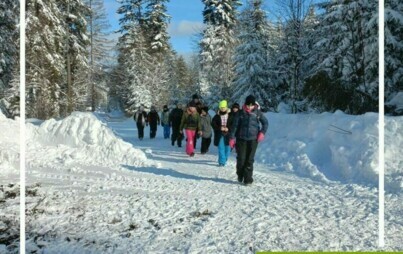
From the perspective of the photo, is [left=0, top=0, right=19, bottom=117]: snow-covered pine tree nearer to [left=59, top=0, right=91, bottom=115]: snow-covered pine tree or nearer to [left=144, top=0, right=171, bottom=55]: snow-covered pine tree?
[left=59, top=0, right=91, bottom=115]: snow-covered pine tree

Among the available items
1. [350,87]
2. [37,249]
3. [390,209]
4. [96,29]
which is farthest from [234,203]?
[96,29]

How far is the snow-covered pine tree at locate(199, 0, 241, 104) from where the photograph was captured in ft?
128

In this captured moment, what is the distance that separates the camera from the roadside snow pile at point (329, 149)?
946cm

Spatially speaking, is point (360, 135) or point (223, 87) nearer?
point (360, 135)

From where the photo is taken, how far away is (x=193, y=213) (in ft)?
21.9

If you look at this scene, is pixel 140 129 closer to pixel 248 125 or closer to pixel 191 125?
pixel 191 125

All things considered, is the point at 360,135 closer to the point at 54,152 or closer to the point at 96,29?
the point at 54,152

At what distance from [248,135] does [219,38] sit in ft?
104

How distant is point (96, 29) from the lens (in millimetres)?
42062

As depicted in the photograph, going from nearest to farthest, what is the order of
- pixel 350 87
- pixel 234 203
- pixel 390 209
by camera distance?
pixel 390 209 < pixel 234 203 < pixel 350 87

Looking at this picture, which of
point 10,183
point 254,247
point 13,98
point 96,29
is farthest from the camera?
point 96,29

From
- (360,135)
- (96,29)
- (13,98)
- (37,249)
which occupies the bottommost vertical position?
(37,249)

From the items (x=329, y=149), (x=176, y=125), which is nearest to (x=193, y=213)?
(x=329, y=149)

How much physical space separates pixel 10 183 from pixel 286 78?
23316 mm
